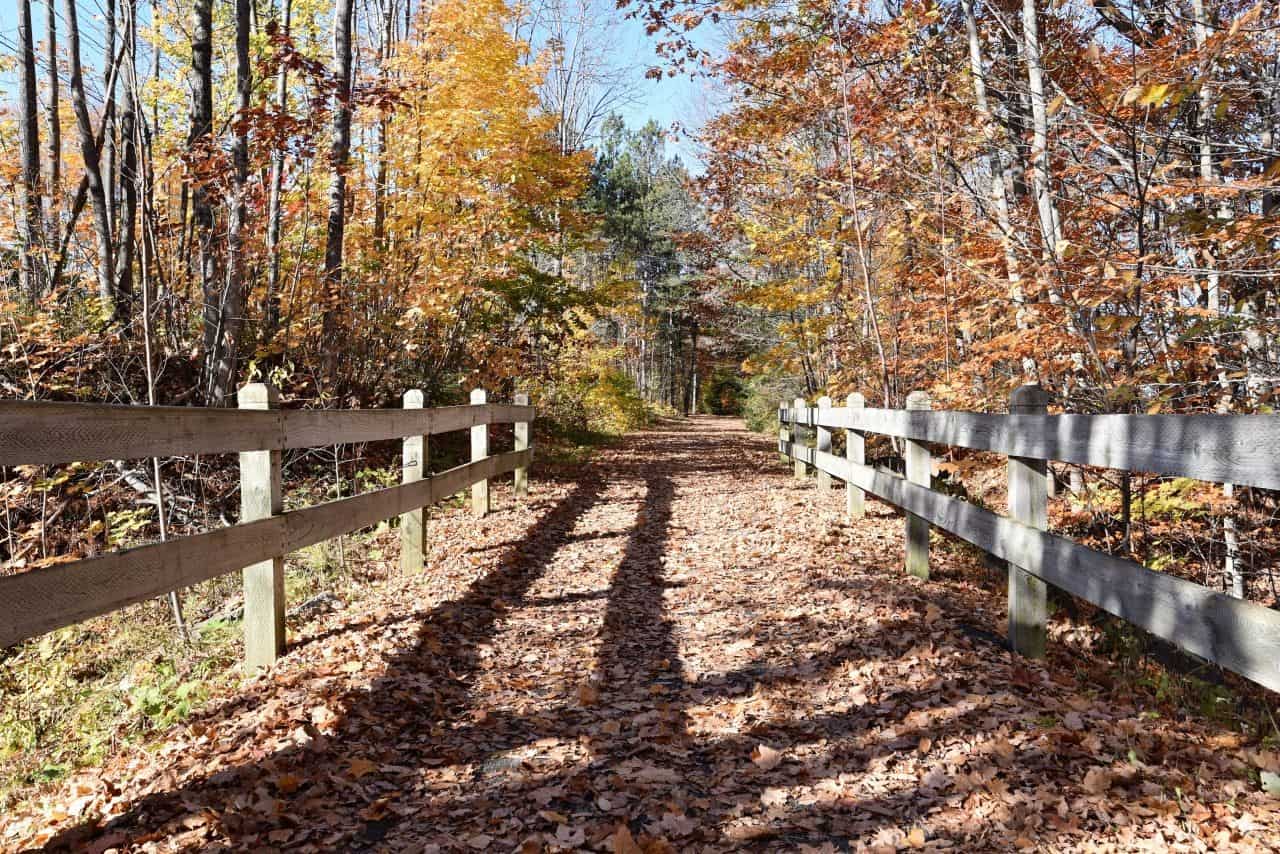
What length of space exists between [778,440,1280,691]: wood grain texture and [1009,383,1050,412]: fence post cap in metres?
0.58

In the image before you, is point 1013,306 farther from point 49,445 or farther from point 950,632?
point 49,445

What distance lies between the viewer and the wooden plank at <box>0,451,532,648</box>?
8.63ft

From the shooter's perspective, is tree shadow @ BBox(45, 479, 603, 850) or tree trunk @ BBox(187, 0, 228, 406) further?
tree trunk @ BBox(187, 0, 228, 406)

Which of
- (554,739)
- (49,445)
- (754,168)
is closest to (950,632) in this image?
(554,739)

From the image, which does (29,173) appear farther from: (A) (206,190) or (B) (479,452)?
(B) (479,452)

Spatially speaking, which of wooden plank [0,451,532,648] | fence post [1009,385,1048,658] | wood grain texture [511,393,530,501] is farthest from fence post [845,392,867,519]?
wooden plank [0,451,532,648]

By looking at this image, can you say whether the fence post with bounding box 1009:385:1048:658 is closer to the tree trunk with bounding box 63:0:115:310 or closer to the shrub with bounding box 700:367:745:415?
the tree trunk with bounding box 63:0:115:310

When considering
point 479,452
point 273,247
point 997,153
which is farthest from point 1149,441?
point 273,247

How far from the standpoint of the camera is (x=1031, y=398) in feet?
13.7

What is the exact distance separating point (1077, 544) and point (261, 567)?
3911mm

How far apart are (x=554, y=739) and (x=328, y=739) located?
94 centimetres

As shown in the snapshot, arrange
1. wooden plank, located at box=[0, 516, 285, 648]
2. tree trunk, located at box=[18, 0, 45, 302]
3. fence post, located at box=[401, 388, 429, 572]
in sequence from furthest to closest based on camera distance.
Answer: tree trunk, located at box=[18, 0, 45, 302], fence post, located at box=[401, 388, 429, 572], wooden plank, located at box=[0, 516, 285, 648]

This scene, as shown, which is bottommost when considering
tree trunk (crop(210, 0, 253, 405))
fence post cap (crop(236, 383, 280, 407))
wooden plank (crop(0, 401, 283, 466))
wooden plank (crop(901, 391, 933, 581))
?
wooden plank (crop(901, 391, 933, 581))

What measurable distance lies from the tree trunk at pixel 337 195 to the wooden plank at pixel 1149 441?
7.93 metres
